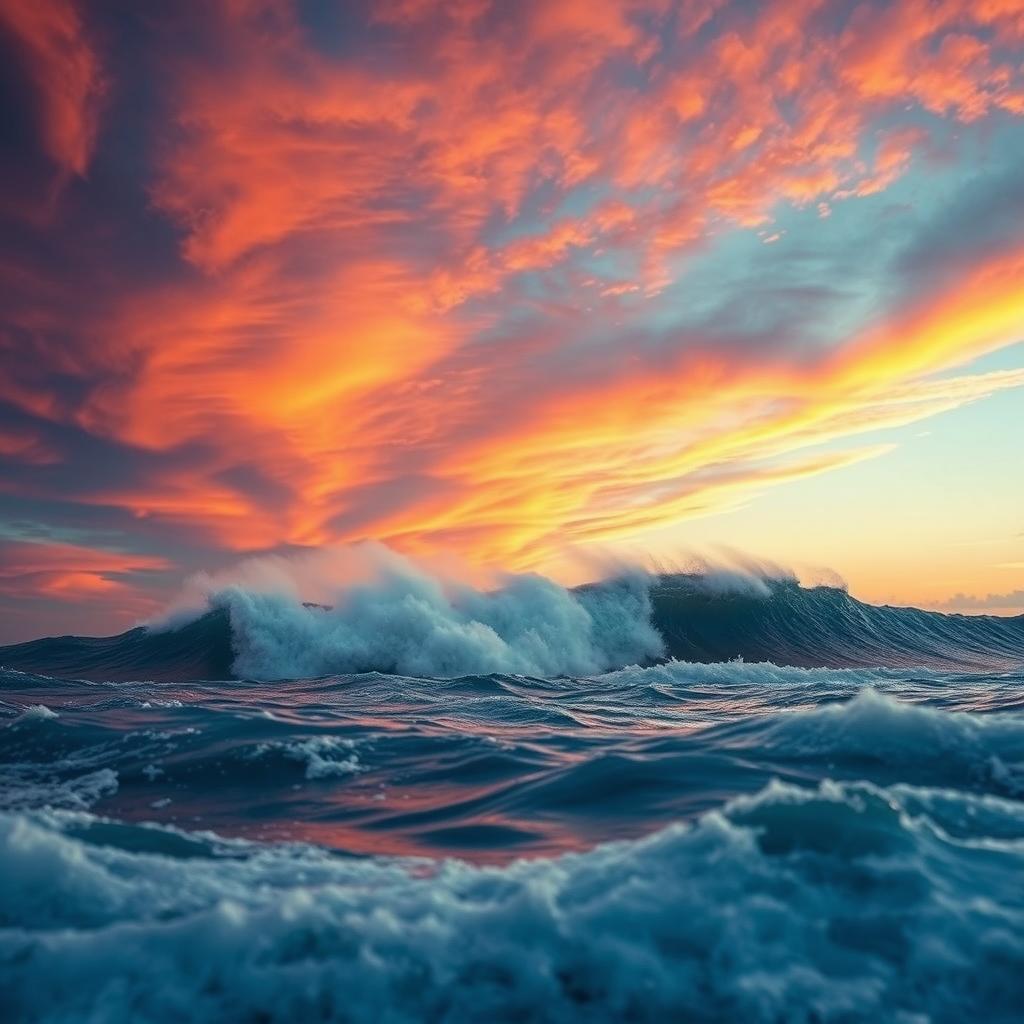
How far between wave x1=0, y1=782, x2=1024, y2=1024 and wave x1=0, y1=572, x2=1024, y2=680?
18103 mm

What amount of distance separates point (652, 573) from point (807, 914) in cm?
2729

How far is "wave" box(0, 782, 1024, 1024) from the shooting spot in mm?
2199

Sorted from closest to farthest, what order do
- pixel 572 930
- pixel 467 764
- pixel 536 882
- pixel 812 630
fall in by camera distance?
pixel 572 930 < pixel 536 882 < pixel 467 764 < pixel 812 630

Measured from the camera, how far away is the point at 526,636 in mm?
24188

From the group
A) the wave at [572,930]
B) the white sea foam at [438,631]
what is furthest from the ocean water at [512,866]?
the white sea foam at [438,631]

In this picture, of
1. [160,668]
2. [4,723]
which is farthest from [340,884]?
[160,668]

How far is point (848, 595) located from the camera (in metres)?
29.8

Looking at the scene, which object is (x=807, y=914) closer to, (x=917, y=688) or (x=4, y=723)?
(x=4, y=723)

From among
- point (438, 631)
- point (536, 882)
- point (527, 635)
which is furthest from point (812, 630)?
point (536, 882)

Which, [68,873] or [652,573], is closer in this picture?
[68,873]

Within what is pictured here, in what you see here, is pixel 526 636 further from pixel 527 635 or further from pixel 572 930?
pixel 572 930

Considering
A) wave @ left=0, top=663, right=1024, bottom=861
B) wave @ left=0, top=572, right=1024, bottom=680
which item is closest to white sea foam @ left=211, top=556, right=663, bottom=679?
wave @ left=0, top=572, right=1024, bottom=680

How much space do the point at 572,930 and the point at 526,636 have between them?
21836 mm

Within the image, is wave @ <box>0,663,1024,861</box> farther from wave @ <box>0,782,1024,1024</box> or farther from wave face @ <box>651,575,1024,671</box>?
wave face @ <box>651,575,1024,671</box>
